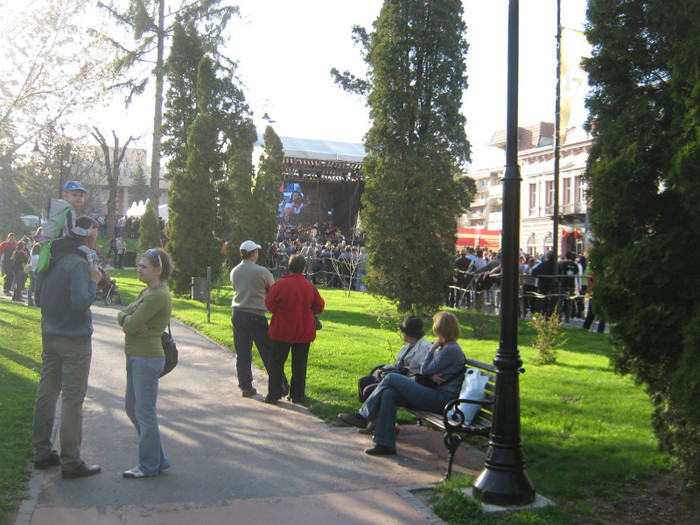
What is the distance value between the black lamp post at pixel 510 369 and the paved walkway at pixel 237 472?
582mm

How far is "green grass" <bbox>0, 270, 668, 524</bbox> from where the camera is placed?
535cm

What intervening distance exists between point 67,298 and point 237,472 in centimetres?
193

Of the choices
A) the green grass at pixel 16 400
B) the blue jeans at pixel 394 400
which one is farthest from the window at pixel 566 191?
the blue jeans at pixel 394 400

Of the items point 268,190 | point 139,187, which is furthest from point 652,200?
point 139,187

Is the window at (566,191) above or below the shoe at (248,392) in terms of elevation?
above

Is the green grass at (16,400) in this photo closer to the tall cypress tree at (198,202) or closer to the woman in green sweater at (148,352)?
the woman in green sweater at (148,352)

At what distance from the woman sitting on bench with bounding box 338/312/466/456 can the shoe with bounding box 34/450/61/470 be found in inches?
102

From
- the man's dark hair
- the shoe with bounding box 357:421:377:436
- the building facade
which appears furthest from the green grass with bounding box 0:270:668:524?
the building facade

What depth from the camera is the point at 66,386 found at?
5.30m

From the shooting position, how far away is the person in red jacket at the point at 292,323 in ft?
25.8

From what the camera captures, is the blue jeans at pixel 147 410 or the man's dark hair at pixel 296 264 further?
the man's dark hair at pixel 296 264

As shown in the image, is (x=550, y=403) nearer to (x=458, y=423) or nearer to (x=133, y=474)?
(x=458, y=423)

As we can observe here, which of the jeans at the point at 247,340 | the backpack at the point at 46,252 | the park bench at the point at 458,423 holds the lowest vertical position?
the park bench at the point at 458,423

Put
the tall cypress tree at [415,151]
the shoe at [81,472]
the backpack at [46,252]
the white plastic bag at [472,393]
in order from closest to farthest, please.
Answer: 1. the shoe at [81,472]
2. the backpack at [46,252]
3. the white plastic bag at [472,393]
4. the tall cypress tree at [415,151]
